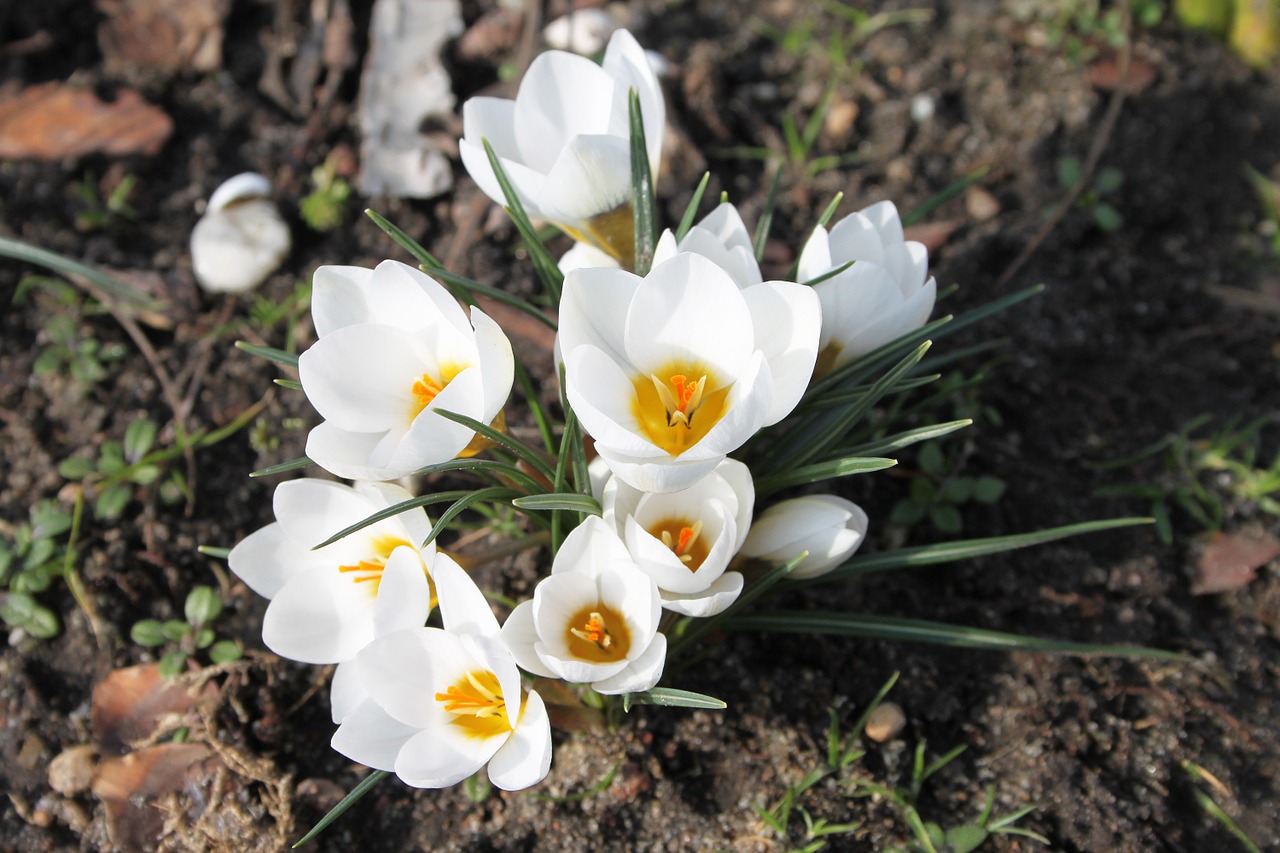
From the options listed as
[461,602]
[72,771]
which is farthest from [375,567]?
[72,771]

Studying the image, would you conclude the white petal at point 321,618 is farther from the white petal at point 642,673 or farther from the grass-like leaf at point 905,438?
the grass-like leaf at point 905,438

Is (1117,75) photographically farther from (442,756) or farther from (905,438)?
(442,756)

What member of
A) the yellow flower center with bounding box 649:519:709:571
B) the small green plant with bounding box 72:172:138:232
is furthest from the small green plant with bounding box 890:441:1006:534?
the small green plant with bounding box 72:172:138:232

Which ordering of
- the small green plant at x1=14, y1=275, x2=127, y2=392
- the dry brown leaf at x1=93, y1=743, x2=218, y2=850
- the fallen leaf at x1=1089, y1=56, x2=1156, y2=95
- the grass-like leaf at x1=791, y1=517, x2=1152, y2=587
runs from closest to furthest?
the grass-like leaf at x1=791, y1=517, x2=1152, y2=587
the dry brown leaf at x1=93, y1=743, x2=218, y2=850
the small green plant at x1=14, y1=275, x2=127, y2=392
the fallen leaf at x1=1089, y1=56, x2=1156, y2=95

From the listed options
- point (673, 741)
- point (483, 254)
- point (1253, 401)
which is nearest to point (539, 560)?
point (673, 741)

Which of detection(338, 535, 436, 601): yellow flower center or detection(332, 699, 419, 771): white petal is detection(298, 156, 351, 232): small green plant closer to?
detection(338, 535, 436, 601): yellow flower center
